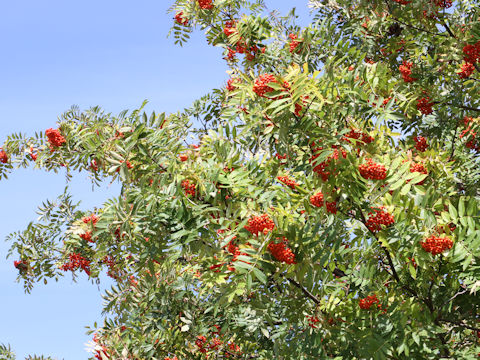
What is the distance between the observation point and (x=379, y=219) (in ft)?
12.5

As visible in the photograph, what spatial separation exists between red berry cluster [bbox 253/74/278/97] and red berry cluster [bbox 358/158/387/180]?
0.90 meters

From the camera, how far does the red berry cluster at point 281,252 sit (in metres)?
3.61

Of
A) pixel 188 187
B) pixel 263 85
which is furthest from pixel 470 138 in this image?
pixel 188 187

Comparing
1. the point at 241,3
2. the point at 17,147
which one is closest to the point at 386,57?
the point at 241,3

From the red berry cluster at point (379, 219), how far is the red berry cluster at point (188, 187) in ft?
4.55

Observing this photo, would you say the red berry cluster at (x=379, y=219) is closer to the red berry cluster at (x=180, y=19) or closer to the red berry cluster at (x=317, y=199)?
the red berry cluster at (x=317, y=199)

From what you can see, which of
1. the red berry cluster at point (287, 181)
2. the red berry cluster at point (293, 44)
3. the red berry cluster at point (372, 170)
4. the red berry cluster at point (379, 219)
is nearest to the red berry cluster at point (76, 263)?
the red berry cluster at point (287, 181)

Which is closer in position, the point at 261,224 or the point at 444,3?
the point at 261,224

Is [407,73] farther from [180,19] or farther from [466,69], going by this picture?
[180,19]

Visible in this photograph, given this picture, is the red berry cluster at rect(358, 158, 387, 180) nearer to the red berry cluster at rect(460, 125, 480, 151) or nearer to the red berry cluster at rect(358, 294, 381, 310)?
the red berry cluster at rect(358, 294, 381, 310)

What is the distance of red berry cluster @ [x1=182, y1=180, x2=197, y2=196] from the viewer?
3.79 m

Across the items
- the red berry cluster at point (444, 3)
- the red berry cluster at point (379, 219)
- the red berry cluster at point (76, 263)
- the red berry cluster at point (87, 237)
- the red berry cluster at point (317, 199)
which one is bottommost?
the red berry cluster at point (379, 219)

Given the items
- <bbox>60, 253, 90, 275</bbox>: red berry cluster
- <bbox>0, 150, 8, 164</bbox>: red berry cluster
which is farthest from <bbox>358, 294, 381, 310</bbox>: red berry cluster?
<bbox>0, 150, 8, 164</bbox>: red berry cluster

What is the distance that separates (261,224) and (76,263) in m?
4.59
